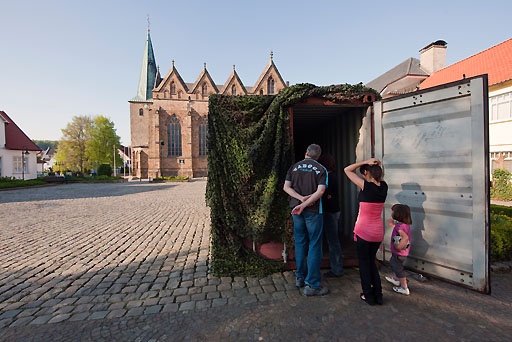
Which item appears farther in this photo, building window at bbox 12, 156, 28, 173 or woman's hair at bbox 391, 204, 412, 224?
building window at bbox 12, 156, 28, 173

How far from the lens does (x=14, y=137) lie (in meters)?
33.3

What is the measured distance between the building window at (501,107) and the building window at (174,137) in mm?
43742

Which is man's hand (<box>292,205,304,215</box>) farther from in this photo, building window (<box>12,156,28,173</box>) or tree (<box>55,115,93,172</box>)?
tree (<box>55,115,93,172</box>)

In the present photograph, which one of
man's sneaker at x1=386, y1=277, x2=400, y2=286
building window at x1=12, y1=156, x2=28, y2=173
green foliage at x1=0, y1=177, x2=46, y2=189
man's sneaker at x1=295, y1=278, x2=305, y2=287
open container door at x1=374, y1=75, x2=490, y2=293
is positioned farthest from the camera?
building window at x1=12, y1=156, x2=28, y2=173

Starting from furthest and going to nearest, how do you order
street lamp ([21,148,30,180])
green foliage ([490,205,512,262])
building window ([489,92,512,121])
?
street lamp ([21,148,30,180]) → building window ([489,92,512,121]) → green foliage ([490,205,512,262])

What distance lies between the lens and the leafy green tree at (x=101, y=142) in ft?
159

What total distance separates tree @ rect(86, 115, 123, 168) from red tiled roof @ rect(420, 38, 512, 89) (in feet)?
170

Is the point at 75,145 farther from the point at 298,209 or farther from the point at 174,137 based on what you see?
the point at 298,209

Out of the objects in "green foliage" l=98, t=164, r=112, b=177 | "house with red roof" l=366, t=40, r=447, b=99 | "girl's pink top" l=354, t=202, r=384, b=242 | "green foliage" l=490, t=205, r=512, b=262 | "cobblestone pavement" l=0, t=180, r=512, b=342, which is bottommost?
"cobblestone pavement" l=0, t=180, r=512, b=342

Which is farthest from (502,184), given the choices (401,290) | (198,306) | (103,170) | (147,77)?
(147,77)

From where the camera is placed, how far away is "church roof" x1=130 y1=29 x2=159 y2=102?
188ft

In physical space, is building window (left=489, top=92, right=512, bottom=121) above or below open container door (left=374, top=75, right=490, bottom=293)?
above

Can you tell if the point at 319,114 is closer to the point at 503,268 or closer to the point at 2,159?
the point at 503,268

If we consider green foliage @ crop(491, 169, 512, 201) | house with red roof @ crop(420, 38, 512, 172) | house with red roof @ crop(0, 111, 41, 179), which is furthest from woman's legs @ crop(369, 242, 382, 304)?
house with red roof @ crop(0, 111, 41, 179)
